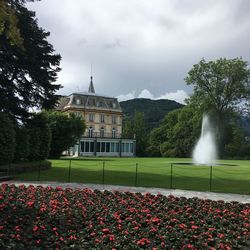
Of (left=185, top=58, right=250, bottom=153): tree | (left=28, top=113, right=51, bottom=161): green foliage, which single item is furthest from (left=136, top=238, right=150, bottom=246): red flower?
(left=185, top=58, right=250, bottom=153): tree

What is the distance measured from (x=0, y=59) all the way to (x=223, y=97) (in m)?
50.7

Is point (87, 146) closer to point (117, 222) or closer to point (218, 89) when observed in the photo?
point (218, 89)

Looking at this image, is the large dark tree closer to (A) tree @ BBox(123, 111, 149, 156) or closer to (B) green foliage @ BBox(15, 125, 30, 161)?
(B) green foliage @ BBox(15, 125, 30, 161)

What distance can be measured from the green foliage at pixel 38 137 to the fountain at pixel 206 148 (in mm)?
22948

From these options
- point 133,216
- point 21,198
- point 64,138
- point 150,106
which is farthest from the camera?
point 150,106

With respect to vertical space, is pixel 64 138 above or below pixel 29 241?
above

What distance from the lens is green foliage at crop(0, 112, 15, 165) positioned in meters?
23.8

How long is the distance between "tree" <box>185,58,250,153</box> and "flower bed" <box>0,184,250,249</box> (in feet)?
202

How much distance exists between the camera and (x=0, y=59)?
2841 centimetres

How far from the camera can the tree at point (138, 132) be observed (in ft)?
302

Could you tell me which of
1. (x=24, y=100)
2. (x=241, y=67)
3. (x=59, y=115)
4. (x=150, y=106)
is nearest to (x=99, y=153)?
(x=59, y=115)

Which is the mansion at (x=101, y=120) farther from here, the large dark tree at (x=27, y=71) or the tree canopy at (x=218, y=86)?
the large dark tree at (x=27, y=71)

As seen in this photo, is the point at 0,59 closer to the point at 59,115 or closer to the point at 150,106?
the point at 59,115

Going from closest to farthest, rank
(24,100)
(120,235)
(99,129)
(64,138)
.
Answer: (120,235)
(24,100)
(64,138)
(99,129)
